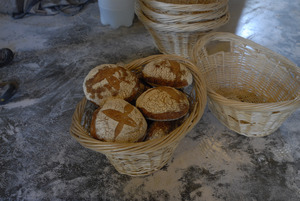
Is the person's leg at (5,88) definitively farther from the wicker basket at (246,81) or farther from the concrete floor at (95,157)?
the wicker basket at (246,81)

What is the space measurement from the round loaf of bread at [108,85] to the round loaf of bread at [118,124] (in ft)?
0.26

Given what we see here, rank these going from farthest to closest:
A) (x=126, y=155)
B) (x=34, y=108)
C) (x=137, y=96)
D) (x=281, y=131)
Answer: (x=34, y=108)
(x=281, y=131)
(x=137, y=96)
(x=126, y=155)

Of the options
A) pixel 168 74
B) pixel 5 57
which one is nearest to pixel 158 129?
pixel 168 74

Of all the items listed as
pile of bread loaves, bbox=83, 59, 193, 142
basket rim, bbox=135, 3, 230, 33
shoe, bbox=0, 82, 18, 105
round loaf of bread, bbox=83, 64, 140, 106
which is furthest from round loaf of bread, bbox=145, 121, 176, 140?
shoe, bbox=0, 82, 18, 105

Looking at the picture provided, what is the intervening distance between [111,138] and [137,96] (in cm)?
27

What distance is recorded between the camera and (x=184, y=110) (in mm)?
797

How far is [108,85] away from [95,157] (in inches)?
13.6

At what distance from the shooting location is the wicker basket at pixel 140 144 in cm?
65

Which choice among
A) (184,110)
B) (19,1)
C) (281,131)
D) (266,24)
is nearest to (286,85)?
(281,131)

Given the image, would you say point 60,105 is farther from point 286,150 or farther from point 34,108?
point 286,150

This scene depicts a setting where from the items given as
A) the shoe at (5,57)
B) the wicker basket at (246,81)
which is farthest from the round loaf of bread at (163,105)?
the shoe at (5,57)

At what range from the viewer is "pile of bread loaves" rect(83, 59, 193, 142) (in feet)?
2.38

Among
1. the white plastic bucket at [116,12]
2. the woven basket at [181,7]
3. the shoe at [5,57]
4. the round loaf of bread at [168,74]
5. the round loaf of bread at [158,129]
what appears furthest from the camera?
the white plastic bucket at [116,12]

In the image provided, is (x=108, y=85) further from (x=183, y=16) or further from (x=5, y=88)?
(x=5, y=88)
